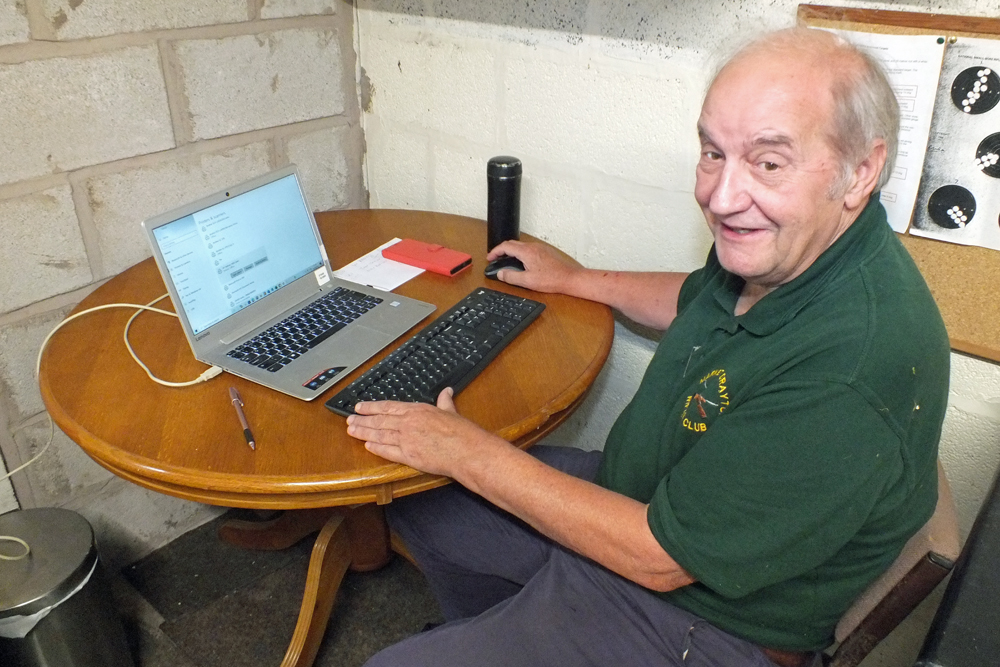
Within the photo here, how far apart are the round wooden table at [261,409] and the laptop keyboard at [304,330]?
0.05m

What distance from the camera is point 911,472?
2.85 feet

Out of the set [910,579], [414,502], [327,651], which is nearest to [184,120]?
[414,502]

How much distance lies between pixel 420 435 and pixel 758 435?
Result: 1.49 feet

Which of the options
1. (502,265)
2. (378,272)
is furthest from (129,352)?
(502,265)

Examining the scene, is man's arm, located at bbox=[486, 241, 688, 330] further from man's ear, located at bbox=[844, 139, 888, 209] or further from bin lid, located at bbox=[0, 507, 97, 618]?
bin lid, located at bbox=[0, 507, 97, 618]

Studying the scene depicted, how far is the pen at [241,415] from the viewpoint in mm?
1038

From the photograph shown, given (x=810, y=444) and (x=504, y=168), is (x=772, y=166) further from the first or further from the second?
(x=504, y=168)

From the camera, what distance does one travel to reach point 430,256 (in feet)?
5.25

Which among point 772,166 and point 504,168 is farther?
point 504,168

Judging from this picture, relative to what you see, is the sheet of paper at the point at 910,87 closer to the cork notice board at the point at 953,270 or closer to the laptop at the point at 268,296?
the cork notice board at the point at 953,270

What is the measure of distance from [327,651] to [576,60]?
1468 millimetres

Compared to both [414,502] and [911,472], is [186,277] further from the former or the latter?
[911,472]

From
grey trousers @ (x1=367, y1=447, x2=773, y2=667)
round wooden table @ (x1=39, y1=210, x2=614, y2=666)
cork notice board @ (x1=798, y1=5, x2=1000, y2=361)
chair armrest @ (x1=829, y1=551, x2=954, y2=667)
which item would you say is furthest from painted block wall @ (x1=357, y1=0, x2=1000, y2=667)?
grey trousers @ (x1=367, y1=447, x2=773, y2=667)

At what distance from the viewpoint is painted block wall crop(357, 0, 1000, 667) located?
1306 millimetres
